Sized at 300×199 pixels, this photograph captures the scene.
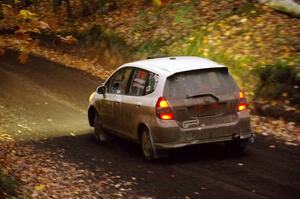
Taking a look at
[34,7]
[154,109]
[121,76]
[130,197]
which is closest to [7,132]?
[121,76]

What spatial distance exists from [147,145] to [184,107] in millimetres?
1123

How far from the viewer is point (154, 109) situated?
33.5 feet

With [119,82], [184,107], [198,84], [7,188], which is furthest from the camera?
[119,82]

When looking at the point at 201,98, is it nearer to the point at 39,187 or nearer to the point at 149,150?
the point at 149,150

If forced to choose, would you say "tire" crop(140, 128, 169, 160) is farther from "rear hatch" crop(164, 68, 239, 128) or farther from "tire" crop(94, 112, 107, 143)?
"tire" crop(94, 112, 107, 143)

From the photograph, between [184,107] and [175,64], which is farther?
[175,64]

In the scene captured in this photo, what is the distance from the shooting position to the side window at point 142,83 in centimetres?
1062

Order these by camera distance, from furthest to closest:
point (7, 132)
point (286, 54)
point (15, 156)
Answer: point (286, 54) < point (7, 132) < point (15, 156)

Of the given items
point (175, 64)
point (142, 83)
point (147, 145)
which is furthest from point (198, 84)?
point (147, 145)

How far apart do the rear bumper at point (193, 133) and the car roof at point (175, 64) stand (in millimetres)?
1001

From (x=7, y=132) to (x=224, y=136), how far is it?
6034mm

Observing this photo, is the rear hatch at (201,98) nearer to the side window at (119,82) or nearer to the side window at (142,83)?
the side window at (142,83)

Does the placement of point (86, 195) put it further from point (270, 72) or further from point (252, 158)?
point (270, 72)

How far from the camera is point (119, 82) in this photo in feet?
39.3
